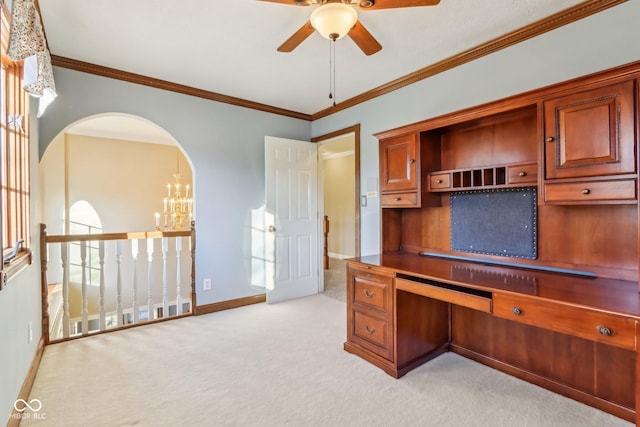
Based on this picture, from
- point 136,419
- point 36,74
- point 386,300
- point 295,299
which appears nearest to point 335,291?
point 295,299

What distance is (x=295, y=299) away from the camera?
4031 mm

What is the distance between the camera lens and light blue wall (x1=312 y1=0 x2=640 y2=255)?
6.34ft

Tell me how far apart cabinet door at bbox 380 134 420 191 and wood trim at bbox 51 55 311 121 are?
1900 millimetres

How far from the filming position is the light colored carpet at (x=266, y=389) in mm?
1748

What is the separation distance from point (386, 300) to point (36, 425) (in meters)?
2.21

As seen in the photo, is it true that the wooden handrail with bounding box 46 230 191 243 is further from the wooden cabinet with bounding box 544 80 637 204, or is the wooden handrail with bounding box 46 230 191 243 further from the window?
the wooden cabinet with bounding box 544 80 637 204

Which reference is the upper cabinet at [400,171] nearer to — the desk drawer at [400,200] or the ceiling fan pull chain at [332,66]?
the desk drawer at [400,200]

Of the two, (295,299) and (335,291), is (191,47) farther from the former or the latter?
(335,291)

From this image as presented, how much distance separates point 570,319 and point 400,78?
2584 mm

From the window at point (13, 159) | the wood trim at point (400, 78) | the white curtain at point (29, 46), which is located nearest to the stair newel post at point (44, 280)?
the window at point (13, 159)

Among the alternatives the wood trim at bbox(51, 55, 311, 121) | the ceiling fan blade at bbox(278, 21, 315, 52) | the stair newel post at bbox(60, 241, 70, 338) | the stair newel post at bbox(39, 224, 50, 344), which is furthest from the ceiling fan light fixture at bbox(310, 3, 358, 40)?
the stair newel post at bbox(60, 241, 70, 338)

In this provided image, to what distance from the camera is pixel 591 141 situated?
1.66 meters

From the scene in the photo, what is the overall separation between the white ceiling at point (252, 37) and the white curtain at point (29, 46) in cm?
55

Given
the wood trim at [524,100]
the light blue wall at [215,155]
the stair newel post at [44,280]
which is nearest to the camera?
the wood trim at [524,100]
